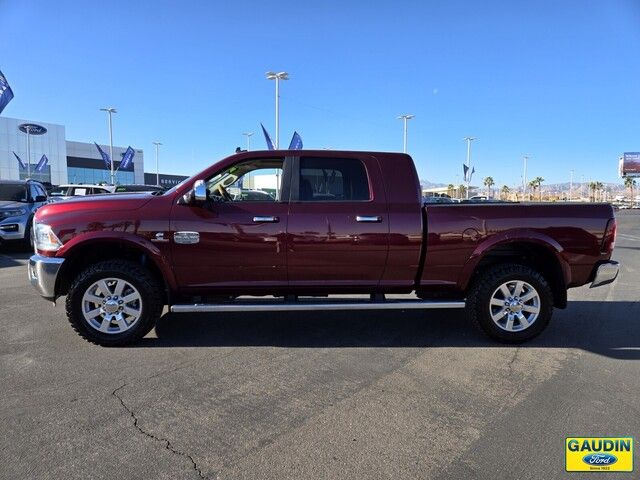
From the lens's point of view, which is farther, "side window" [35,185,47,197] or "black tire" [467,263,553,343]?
"side window" [35,185,47,197]

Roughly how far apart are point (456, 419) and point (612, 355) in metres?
2.25

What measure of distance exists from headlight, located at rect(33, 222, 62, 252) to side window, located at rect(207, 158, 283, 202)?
5.01ft

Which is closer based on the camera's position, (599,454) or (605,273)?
(599,454)

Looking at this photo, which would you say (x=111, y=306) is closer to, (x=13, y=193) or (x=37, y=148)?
(x=13, y=193)

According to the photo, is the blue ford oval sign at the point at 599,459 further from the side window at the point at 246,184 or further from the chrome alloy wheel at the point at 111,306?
the chrome alloy wheel at the point at 111,306

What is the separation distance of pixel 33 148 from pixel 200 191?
2945 inches

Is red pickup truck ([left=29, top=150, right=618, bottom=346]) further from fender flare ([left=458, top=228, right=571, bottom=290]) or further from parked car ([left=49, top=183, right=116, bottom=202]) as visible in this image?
parked car ([left=49, top=183, right=116, bottom=202])

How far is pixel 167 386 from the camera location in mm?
3768

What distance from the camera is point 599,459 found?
285 cm

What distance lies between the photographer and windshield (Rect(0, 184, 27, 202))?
38.1 ft

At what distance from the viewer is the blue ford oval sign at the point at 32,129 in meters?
60.4

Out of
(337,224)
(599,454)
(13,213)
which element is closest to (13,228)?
(13,213)

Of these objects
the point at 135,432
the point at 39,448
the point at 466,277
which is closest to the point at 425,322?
the point at 466,277

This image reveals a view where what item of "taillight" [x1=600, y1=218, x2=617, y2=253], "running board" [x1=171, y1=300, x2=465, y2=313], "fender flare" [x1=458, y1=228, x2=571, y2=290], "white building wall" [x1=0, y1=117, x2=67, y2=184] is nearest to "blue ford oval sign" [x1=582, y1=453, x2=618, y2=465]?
"running board" [x1=171, y1=300, x2=465, y2=313]
